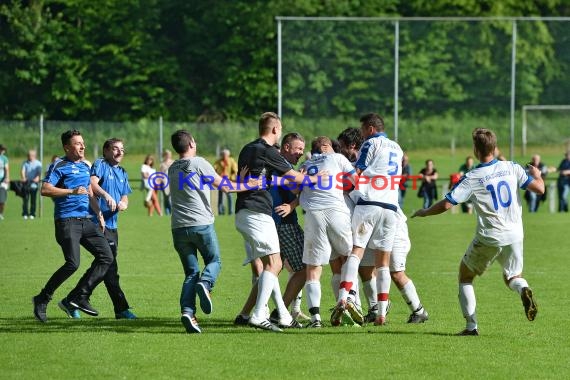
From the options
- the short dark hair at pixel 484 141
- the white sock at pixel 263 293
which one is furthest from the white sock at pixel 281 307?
the short dark hair at pixel 484 141

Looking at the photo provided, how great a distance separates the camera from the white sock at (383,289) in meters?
10.6

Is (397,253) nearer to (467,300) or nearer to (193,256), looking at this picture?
(467,300)

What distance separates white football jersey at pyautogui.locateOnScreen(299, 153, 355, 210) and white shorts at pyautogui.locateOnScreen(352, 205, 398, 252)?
20 centimetres

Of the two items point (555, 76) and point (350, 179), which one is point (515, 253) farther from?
point (555, 76)

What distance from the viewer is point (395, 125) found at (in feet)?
106

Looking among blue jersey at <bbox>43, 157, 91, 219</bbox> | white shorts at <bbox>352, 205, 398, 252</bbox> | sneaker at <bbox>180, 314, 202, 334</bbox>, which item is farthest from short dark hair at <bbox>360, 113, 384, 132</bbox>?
blue jersey at <bbox>43, 157, 91, 219</bbox>

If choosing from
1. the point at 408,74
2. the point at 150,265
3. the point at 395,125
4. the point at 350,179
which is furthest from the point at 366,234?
the point at 408,74

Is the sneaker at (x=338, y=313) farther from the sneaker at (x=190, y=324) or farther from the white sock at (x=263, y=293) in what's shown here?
the sneaker at (x=190, y=324)

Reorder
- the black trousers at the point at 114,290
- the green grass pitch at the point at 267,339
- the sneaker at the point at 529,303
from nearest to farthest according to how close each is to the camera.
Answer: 1. the green grass pitch at the point at 267,339
2. the sneaker at the point at 529,303
3. the black trousers at the point at 114,290

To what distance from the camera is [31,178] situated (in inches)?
1113

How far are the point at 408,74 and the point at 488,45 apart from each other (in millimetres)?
Result: 2771

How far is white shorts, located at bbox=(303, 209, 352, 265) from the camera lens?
10547 mm

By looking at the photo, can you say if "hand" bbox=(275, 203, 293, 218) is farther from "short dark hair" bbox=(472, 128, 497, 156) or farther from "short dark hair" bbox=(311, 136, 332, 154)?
"short dark hair" bbox=(472, 128, 497, 156)

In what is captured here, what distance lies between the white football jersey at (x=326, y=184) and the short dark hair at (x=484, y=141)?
131cm
